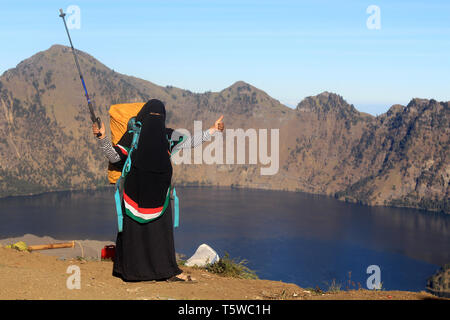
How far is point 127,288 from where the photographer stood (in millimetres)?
10062

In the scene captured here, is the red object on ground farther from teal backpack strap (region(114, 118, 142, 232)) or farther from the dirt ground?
teal backpack strap (region(114, 118, 142, 232))

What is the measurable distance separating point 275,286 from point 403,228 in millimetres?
166904

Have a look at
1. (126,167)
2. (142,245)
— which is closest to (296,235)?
(142,245)

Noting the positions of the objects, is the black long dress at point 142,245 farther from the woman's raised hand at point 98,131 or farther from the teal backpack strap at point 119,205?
the woman's raised hand at point 98,131

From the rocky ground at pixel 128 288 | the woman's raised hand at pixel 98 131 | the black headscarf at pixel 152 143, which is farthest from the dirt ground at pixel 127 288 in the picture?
the woman's raised hand at pixel 98 131

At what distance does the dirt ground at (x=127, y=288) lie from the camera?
9.34m

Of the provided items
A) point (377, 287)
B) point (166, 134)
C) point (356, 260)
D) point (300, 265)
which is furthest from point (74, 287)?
point (356, 260)

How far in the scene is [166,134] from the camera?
11.3 meters

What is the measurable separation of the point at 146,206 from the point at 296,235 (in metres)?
141

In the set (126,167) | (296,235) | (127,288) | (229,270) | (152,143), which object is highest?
(152,143)

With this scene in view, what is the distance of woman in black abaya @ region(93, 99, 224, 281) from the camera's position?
1066 cm

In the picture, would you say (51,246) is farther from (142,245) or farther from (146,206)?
(146,206)

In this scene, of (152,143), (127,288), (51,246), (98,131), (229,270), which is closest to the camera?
(127,288)
